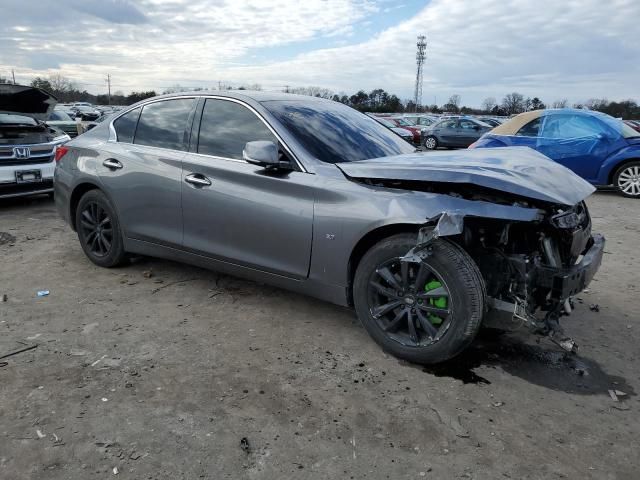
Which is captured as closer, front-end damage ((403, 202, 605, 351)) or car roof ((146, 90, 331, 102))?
front-end damage ((403, 202, 605, 351))

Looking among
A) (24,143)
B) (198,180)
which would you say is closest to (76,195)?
(198,180)

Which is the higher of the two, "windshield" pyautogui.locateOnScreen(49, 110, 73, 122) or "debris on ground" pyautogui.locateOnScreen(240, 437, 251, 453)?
"windshield" pyautogui.locateOnScreen(49, 110, 73, 122)

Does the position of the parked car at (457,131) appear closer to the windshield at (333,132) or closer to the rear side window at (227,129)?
the windshield at (333,132)

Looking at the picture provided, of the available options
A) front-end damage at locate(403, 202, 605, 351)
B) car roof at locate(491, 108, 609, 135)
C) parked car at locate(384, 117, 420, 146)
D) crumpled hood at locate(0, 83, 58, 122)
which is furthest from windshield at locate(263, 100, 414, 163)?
parked car at locate(384, 117, 420, 146)

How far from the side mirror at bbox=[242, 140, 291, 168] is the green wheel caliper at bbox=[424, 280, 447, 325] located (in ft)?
4.27

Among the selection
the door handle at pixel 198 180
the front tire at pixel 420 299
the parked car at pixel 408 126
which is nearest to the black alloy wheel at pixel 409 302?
the front tire at pixel 420 299

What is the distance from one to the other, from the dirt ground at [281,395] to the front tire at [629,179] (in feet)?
21.1

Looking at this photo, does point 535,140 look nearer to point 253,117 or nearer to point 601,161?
point 601,161

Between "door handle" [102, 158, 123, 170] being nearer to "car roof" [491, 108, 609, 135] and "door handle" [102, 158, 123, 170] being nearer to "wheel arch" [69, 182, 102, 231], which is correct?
"wheel arch" [69, 182, 102, 231]

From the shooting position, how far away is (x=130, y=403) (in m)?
2.88

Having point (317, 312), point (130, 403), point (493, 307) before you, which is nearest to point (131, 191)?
point (317, 312)

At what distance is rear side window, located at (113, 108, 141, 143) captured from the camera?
4785 millimetres

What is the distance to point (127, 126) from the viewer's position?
4.85 meters

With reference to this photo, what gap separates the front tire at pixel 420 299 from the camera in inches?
120
